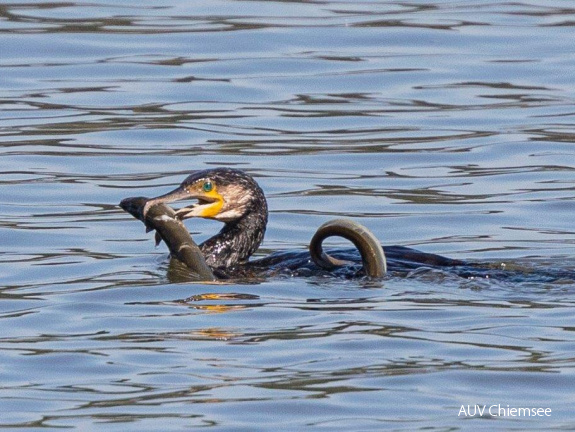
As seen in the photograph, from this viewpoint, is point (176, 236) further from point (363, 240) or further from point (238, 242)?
point (363, 240)

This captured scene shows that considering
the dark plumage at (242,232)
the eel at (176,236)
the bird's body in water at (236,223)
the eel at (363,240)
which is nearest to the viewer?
the eel at (363,240)

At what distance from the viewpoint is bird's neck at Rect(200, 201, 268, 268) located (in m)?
10.9

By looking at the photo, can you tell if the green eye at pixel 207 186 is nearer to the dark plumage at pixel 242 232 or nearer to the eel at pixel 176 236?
the dark plumage at pixel 242 232

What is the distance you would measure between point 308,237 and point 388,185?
6.30 ft

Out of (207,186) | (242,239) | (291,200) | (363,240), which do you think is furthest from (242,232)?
(291,200)

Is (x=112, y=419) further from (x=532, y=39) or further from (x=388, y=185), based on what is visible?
(x=532, y=39)

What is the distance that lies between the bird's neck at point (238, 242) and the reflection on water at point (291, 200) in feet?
1.45

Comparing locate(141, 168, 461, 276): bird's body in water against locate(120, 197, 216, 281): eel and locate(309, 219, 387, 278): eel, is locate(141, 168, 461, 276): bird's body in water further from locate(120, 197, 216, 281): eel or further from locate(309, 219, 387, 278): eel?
locate(309, 219, 387, 278): eel

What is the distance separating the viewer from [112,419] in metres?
7.16

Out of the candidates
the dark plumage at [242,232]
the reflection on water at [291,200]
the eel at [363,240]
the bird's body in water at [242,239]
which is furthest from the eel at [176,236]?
the eel at [363,240]

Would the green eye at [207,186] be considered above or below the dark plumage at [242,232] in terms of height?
above

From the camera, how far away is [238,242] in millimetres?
10938

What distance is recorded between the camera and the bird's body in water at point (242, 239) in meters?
10.3

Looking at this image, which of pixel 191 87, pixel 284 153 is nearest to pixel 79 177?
pixel 284 153
